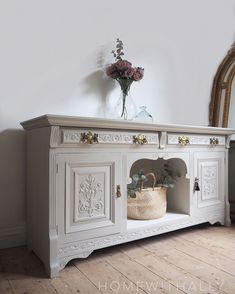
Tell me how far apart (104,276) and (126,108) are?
52.2 inches

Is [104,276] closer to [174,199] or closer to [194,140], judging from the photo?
[174,199]

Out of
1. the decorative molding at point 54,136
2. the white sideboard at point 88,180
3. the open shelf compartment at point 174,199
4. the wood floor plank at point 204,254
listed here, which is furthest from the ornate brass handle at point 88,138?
the wood floor plank at point 204,254

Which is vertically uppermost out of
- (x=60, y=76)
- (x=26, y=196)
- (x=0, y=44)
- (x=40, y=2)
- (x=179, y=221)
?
(x=40, y=2)

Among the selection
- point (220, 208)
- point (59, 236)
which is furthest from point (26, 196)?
point (220, 208)

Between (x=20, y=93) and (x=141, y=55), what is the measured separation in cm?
111

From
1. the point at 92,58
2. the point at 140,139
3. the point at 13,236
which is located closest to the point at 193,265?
the point at 140,139

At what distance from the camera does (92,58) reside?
7.11 feet

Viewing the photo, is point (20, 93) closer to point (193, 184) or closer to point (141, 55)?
point (141, 55)

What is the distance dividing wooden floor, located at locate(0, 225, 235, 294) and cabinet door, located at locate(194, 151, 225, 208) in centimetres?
36

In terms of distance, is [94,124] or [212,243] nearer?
[94,124]

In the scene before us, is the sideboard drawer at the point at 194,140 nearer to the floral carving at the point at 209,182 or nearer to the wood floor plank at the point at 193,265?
the floral carving at the point at 209,182

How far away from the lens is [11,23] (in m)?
1.86

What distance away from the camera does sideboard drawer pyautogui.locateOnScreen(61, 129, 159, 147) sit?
1.52 m

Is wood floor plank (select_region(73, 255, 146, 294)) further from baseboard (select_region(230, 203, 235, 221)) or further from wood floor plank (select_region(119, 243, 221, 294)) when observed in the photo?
baseboard (select_region(230, 203, 235, 221))
